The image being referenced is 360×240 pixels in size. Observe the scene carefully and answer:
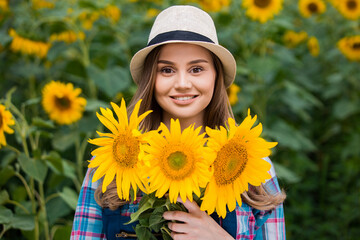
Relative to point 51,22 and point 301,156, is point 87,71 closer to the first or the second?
point 51,22

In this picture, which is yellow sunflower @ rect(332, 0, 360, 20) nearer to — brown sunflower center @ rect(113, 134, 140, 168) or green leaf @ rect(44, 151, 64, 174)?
green leaf @ rect(44, 151, 64, 174)

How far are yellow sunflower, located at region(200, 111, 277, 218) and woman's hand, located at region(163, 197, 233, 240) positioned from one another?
0.34 feet

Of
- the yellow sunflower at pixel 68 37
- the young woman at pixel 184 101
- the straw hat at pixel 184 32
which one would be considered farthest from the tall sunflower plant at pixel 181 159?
the yellow sunflower at pixel 68 37

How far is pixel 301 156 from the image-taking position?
9.46ft

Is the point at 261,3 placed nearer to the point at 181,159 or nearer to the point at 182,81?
the point at 182,81

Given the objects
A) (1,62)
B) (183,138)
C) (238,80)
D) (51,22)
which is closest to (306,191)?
(238,80)

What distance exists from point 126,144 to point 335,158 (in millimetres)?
2489

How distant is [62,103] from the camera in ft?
6.77

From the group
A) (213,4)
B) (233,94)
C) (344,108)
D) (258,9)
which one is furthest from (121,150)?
(344,108)

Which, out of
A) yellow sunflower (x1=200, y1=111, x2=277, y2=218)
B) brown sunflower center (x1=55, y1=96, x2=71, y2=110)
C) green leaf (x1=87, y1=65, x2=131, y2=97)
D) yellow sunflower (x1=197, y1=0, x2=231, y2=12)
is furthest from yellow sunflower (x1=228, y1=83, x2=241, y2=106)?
yellow sunflower (x1=200, y1=111, x2=277, y2=218)

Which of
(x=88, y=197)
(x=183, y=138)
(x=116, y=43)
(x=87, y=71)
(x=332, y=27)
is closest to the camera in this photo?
(x=183, y=138)

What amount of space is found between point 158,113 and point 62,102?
94cm

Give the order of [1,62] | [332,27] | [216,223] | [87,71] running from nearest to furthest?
1. [216,223]
2. [87,71]
3. [1,62]
4. [332,27]

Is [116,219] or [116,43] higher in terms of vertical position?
[116,43]
